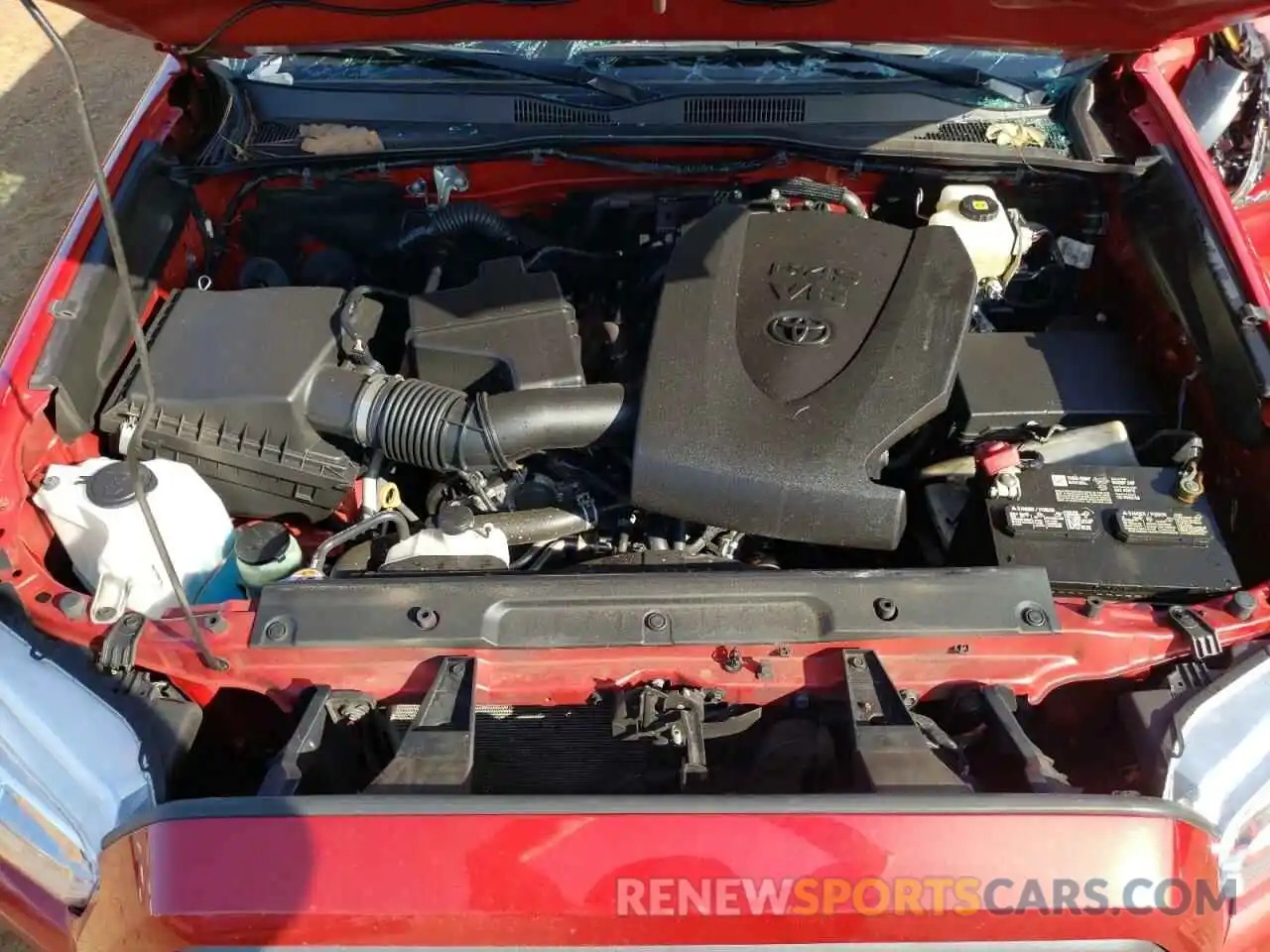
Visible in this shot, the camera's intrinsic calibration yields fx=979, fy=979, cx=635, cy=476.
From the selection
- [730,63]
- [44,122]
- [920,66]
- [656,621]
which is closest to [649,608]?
[656,621]

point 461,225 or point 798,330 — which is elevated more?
point 461,225

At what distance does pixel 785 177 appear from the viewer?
7.10ft

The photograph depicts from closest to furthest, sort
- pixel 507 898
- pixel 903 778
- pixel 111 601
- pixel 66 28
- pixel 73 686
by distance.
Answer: pixel 507 898 → pixel 903 778 → pixel 73 686 → pixel 111 601 → pixel 66 28

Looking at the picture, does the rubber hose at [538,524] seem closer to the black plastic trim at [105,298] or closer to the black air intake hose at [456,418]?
the black air intake hose at [456,418]

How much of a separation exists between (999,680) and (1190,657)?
0.28 metres

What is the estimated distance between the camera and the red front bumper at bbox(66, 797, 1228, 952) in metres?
1.12

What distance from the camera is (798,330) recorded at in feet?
5.50

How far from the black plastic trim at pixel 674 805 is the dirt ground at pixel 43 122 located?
3.12 metres

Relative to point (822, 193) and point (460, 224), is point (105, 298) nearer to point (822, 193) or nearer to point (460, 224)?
point (460, 224)

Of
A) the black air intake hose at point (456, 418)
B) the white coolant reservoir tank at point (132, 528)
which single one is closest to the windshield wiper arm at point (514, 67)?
the black air intake hose at point (456, 418)

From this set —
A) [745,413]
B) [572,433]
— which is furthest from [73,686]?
[745,413]

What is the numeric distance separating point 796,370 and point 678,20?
2.36 ft

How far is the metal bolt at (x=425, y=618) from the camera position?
4.69ft

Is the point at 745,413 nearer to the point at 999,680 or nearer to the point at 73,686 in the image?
the point at 999,680
